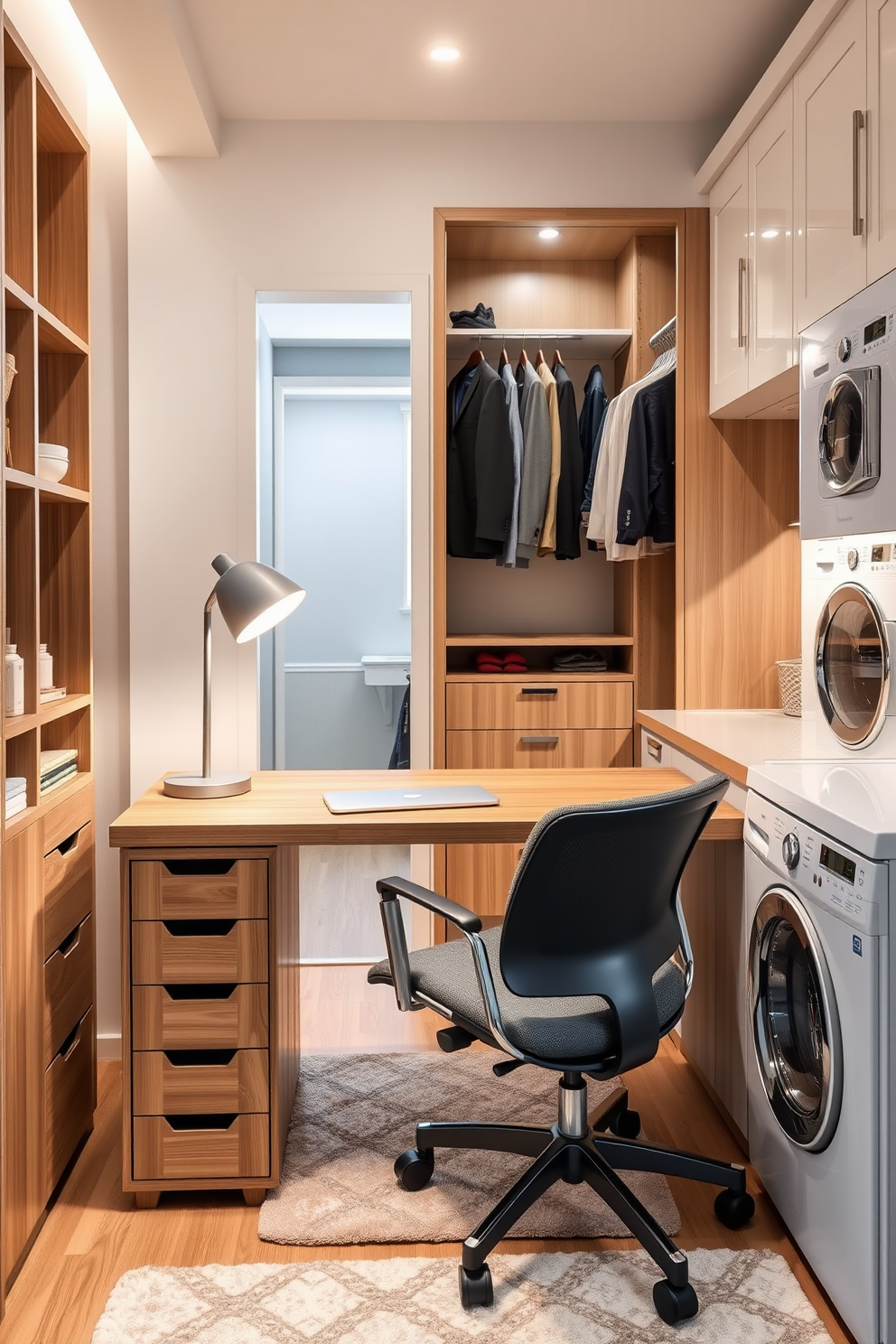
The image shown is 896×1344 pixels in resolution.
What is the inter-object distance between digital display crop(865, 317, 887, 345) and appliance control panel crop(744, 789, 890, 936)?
3.00 ft

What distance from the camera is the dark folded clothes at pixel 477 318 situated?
3.66 m

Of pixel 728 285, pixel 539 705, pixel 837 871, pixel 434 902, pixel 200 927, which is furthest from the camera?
pixel 539 705

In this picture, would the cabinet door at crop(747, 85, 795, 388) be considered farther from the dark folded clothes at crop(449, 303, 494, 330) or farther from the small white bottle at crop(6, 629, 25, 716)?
the small white bottle at crop(6, 629, 25, 716)

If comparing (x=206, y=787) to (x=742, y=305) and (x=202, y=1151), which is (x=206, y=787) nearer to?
(x=202, y=1151)

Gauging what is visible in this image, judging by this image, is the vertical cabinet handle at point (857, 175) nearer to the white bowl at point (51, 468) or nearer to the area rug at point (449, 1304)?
the white bowl at point (51, 468)

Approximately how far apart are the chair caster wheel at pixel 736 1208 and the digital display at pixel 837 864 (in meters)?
0.74

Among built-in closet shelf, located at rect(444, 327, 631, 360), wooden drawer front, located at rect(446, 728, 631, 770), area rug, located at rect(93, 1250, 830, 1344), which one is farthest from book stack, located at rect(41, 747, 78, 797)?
built-in closet shelf, located at rect(444, 327, 631, 360)

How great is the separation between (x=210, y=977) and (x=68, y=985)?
1.37 feet

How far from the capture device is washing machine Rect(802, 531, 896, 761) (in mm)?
2225

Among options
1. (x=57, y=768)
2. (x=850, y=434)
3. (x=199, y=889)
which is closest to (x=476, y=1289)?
(x=199, y=889)

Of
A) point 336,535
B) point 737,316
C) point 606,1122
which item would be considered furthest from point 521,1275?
point 336,535

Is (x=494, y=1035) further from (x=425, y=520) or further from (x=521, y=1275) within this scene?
(x=425, y=520)

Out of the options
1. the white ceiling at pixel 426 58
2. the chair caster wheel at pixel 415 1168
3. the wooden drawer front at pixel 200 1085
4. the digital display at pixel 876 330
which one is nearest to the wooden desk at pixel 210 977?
the wooden drawer front at pixel 200 1085

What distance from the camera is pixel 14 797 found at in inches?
76.8
